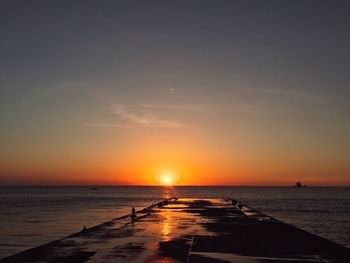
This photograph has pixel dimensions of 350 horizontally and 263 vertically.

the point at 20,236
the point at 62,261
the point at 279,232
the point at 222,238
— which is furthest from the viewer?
the point at 20,236

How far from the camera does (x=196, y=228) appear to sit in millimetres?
32406

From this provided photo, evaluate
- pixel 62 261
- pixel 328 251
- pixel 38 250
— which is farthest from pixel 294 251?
pixel 38 250

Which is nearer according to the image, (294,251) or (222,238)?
(294,251)

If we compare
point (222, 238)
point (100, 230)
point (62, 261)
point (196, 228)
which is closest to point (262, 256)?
point (222, 238)

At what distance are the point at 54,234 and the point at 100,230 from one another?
8.85 meters

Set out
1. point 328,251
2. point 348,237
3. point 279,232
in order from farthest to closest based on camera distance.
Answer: point 348,237, point 279,232, point 328,251

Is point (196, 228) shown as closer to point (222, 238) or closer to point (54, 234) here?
point (222, 238)

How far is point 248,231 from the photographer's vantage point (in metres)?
30.9

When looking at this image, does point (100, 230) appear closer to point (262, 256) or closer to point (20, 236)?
point (20, 236)

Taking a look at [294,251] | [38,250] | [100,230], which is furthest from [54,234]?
[294,251]

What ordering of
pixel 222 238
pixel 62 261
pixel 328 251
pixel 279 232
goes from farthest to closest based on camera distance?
pixel 279 232
pixel 222 238
pixel 328 251
pixel 62 261

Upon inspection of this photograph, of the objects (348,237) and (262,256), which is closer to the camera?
(262,256)

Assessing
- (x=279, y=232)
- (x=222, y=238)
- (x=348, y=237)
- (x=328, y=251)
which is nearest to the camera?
(x=328, y=251)

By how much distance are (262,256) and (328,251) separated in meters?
3.98
